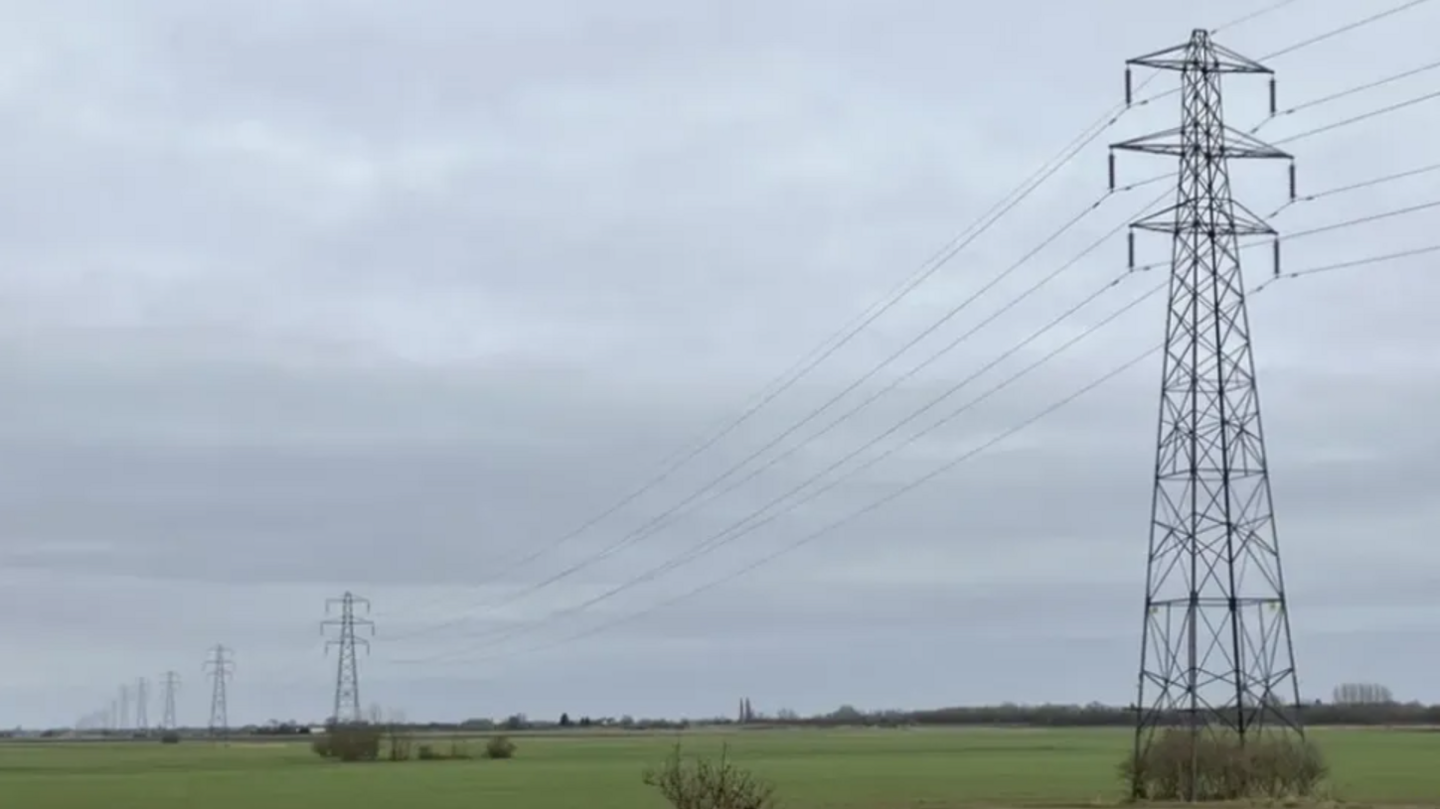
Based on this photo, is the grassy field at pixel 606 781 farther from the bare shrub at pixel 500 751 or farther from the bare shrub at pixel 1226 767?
the bare shrub at pixel 500 751

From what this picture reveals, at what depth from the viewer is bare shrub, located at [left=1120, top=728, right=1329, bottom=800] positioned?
45750 millimetres

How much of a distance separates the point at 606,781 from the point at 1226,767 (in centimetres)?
3201

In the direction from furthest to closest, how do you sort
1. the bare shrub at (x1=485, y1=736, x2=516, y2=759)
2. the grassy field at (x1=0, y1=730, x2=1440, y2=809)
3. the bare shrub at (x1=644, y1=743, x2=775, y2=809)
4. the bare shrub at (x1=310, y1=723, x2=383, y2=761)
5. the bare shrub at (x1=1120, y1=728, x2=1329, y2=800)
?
the bare shrub at (x1=310, y1=723, x2=383, y2=761)
the bare shrub at (x1=485, y1=736, x2=516, y2=759)
the grassy field at (x1=0, y1=730, x2=1440, y2=809)
the bare shrub at (x1=1120, y1=728, x2=1329, y2=800)
the bare shrub at (x1=644, y1=743, x2=775, y2=809)

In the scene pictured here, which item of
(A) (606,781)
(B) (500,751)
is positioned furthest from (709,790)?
(B) (500,751)

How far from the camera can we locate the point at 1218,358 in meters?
42.9

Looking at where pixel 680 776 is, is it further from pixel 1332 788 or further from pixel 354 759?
pixel 354 759

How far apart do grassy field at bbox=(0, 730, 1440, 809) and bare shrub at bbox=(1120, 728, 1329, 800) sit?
2846 mm

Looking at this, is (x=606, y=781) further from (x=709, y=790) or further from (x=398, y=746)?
(x=398, y=746)

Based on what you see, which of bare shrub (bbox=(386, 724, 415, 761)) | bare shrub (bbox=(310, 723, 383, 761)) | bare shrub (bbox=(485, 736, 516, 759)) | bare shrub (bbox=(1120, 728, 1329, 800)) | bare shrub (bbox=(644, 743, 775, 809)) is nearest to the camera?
bare shrub (bbox=(644, 743, 775, 809))

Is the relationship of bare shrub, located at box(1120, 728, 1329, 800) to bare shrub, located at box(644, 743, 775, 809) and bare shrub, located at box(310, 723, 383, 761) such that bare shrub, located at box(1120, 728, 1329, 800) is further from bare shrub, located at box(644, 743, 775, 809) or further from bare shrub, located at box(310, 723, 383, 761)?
bare shrub, located at box(310, 723, 383, 761)

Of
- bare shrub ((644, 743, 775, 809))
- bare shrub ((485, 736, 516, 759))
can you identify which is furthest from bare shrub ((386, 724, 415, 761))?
bare shrub ((644, 743, 775, 809))

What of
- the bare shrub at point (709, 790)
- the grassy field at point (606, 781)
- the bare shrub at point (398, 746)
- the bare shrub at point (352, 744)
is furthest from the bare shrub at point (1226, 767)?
the bare shrub at point (352, 744)

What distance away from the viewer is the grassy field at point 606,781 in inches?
2232

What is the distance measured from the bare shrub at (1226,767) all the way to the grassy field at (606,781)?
2846 millimetres
